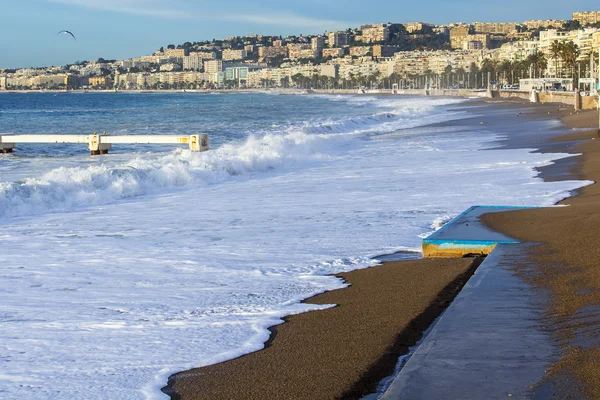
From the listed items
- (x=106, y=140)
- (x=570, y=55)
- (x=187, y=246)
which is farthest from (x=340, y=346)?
(x=570, y=55)

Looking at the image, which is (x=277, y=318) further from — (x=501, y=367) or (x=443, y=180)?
(x=443, y=180)

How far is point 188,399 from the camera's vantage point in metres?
4.30

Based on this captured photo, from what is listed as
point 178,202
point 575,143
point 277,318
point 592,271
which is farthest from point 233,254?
point 575,143

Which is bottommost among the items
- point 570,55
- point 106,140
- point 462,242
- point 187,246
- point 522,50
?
point 187,246

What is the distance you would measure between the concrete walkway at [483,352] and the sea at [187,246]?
122 centimetres

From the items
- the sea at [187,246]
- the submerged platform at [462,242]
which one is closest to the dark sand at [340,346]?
the sea at [187,246]

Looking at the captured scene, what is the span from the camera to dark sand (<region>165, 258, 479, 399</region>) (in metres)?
4.38

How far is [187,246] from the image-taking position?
30.5ft

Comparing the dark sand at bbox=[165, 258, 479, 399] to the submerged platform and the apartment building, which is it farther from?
the apartment building

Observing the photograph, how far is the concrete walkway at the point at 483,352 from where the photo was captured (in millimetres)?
3893

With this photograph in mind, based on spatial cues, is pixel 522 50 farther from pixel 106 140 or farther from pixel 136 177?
pixel 136 177

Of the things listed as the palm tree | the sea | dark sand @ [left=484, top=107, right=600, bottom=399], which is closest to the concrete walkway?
dark sand @ [left=484, top=107, right=600, bottom=399]

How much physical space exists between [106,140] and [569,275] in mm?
23932

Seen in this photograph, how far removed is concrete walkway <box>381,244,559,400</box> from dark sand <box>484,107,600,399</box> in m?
0.10
